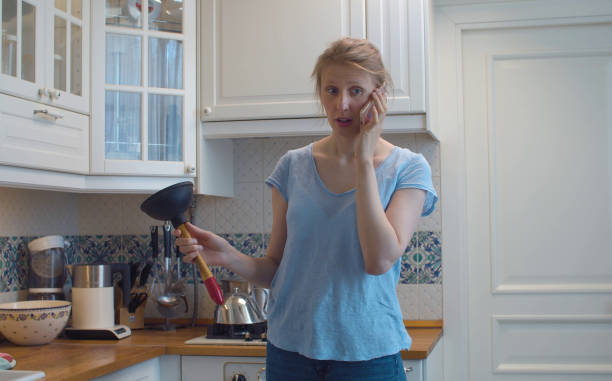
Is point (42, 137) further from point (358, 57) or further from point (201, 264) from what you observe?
point (358, 57)

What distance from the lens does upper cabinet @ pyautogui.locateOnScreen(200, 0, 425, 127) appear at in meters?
2.20

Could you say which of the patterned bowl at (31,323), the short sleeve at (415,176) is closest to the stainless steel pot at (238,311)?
the patterned bowl at (31,323)

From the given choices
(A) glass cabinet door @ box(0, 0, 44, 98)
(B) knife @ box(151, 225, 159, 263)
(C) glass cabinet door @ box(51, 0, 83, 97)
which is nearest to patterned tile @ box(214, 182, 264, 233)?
(B) knife @ box(151, 225, 159, 263)

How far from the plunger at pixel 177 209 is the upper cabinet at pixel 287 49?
3.25 feet

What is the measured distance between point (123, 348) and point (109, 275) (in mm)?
351

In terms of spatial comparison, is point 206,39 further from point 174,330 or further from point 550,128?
point 550,128

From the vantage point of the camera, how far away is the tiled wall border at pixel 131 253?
2.29m

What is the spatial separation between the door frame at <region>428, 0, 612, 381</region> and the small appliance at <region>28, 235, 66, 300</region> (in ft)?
4.47

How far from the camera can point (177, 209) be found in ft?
4.37

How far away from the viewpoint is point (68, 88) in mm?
2061

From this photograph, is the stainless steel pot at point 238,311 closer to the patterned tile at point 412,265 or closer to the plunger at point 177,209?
the patterned tile at point 412,265

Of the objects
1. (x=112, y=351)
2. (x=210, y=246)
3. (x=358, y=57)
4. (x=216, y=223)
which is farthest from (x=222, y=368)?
(x=358, y=57)

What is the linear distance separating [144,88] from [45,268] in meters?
0.71

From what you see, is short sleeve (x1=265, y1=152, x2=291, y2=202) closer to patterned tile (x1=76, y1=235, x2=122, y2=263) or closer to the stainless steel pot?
the stainless steel pot
